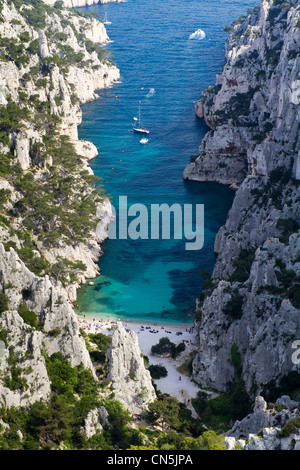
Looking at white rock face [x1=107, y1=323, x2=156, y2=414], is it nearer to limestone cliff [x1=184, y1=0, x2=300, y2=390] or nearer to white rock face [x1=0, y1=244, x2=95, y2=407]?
white rock face [x1=0, y1=244, x2=95, y2=407]

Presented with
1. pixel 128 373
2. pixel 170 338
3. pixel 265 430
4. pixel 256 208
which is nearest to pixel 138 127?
pixel 256 208

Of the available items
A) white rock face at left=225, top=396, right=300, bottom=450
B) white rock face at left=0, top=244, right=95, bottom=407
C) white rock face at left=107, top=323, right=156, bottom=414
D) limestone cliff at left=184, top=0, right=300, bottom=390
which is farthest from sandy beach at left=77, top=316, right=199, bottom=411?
white rock face at left=225, top=396, right=300, bottom=450

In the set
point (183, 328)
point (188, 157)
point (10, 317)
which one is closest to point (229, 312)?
point (183, 328)

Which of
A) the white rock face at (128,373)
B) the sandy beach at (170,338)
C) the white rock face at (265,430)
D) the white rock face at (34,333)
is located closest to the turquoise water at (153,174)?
the sandy beach at (170,338)

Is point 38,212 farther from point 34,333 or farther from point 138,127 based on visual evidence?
point 138,127
